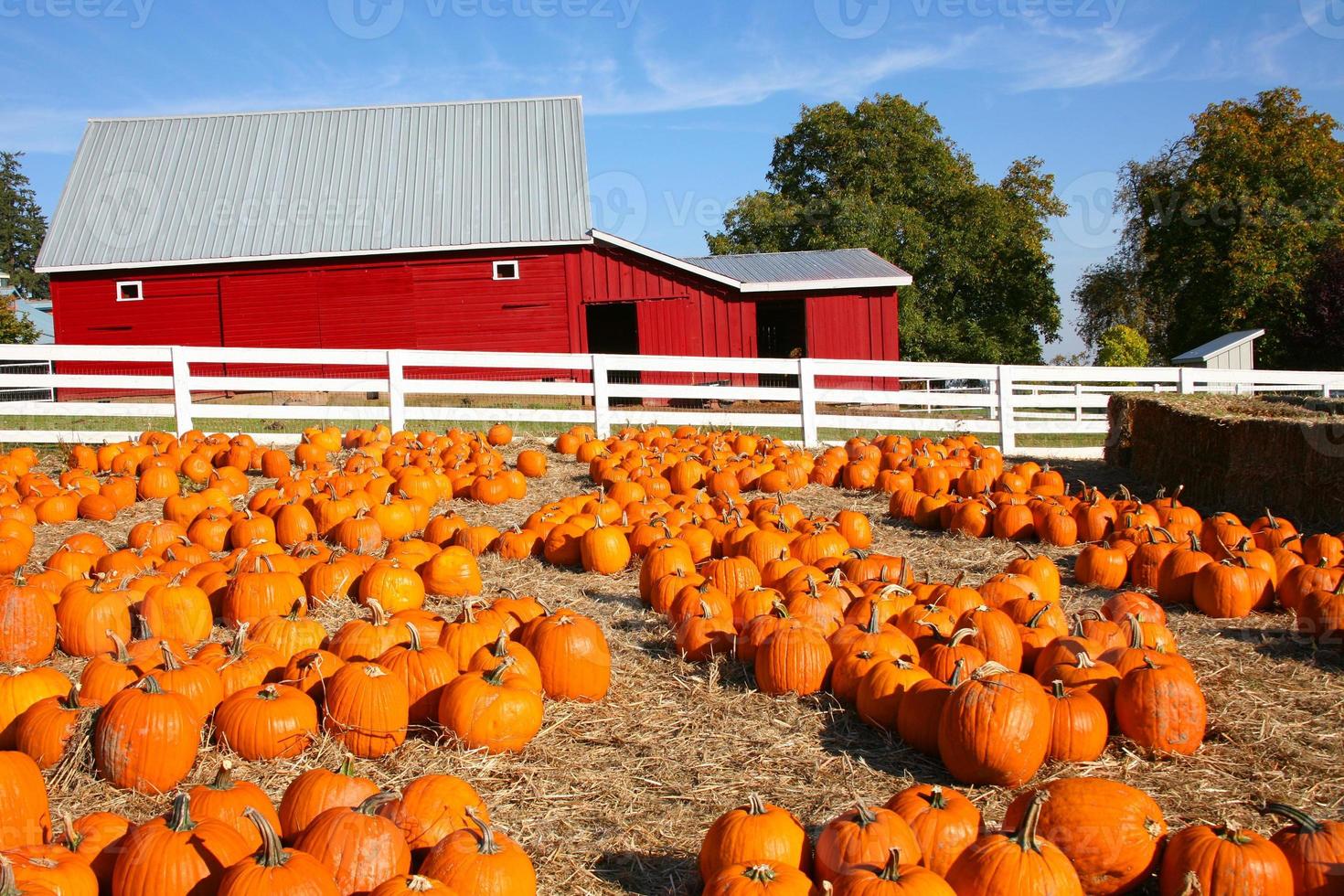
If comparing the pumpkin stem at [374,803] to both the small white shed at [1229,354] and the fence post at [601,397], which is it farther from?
the small white shed at [1229,354]

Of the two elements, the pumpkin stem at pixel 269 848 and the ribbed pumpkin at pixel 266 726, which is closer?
Result: the pumpkin stem at pixel 269 848

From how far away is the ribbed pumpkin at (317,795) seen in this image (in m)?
3.01

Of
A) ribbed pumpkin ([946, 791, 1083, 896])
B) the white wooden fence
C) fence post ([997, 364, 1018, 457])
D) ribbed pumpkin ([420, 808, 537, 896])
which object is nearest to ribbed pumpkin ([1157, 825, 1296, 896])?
ribbed pumpkin ([946, 791, 1083, 896])

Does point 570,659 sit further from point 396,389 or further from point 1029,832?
point 396,389

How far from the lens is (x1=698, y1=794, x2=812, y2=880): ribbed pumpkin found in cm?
285

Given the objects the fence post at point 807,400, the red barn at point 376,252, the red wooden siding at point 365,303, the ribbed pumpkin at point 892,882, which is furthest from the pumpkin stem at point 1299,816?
the red barn at point 376,252

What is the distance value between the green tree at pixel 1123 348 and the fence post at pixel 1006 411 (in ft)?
80.9

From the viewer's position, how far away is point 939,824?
2916 mm

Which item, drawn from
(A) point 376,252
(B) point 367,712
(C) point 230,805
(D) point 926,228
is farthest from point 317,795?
(D) point 926,228

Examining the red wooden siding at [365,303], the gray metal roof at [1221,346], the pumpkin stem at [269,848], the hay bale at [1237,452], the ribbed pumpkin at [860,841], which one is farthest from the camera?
the gray metal roof at [1221,346]

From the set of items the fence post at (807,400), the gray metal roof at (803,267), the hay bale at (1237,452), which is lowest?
the hay bale at (1237,452)

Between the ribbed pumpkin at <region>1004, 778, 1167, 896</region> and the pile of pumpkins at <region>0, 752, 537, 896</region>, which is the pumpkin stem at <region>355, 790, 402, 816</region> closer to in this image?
the pile of pumpkins at <region>0, 752, 537, 896</region>

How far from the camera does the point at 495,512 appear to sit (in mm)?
8547

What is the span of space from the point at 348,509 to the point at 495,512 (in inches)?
53.0
